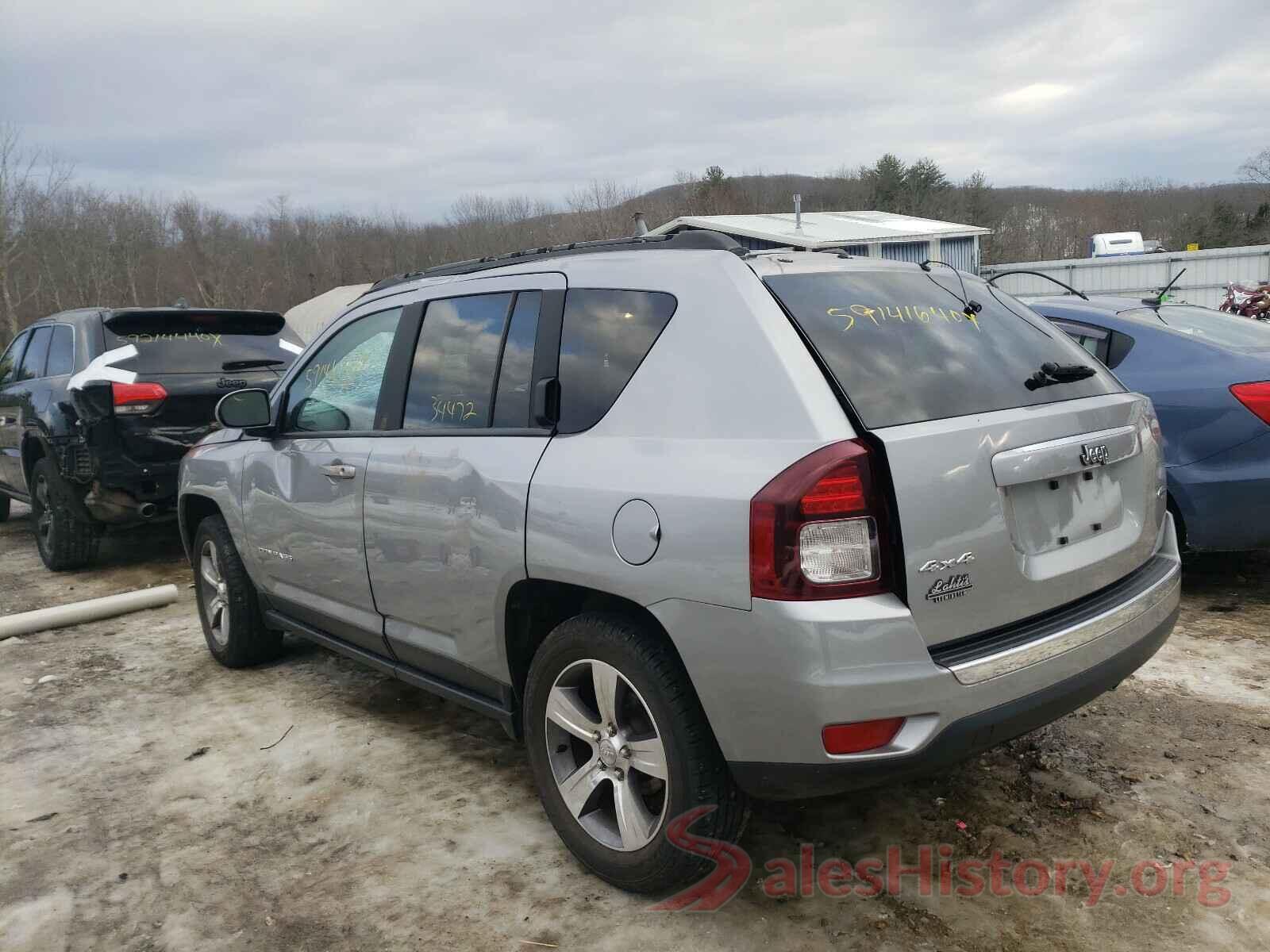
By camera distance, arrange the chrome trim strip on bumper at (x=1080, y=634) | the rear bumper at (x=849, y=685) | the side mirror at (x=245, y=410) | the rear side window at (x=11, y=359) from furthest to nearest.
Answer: the rear side window at (x=11, y=359)
the side mirror at (x=245, y=410)
the chrome trim strip on bumper at (x=1080, y=634)
the rear bumper at (x=849, y=685)

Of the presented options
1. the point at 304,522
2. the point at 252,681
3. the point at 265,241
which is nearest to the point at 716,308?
the point at 304,522

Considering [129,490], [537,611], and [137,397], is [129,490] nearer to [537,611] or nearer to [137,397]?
[137,397]

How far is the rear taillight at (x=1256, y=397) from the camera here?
449 cm

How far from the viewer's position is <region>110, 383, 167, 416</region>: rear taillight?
6.63m

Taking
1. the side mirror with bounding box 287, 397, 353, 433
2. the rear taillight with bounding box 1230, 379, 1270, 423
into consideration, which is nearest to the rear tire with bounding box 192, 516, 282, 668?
the side mirror with bounding box 287, 397, 353, 433

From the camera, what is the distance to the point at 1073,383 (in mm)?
2818

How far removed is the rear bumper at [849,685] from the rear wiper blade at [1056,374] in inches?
27.6

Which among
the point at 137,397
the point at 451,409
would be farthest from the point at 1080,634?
the point at 137,397

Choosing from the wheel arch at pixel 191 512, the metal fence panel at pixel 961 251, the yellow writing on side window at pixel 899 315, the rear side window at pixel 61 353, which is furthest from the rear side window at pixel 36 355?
the metal fence panel at pixel 961 251

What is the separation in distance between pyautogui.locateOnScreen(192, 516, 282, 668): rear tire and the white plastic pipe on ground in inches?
53.9

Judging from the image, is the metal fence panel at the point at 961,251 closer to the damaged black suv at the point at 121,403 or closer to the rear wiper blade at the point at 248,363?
the rear wiper blade at the point at 248,363

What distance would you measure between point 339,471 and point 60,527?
483 cm

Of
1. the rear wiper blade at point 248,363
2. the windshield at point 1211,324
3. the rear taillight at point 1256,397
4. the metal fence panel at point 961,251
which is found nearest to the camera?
the rear taillight at point 1256,397

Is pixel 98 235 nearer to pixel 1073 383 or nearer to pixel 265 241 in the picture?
pixel 265 241
